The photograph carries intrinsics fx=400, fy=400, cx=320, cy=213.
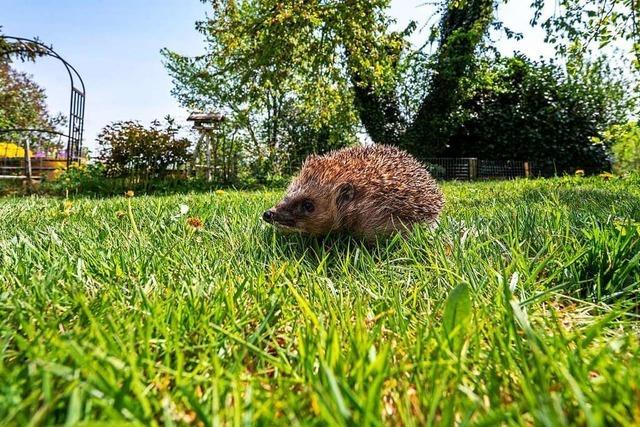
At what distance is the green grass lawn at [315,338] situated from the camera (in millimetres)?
642

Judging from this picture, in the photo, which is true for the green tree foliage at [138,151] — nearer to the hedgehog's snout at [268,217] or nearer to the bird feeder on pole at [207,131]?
the bird feeder on pole at [207,131]

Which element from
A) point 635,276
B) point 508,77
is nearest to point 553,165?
point 508,77

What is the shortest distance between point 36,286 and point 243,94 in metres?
11.9

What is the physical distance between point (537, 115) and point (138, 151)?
1467cm

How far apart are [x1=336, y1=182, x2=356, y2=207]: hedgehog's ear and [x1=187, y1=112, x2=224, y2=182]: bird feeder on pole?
422 inches

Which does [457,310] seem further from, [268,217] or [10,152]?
[10,152]

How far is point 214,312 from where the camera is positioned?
109cm

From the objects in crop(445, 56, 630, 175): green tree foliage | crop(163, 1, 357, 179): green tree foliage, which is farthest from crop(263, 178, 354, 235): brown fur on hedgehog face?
crop(445, 56, 630, 175): green tree foliage

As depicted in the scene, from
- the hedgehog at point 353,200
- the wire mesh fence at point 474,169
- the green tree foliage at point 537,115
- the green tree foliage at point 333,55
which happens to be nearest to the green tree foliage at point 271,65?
the green tree foliage at point 333,55

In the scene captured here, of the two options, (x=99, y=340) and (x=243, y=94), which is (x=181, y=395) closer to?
(x=99, y=340)

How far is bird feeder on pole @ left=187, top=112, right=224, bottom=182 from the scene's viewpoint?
13000 millimetres

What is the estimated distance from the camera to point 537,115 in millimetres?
15914

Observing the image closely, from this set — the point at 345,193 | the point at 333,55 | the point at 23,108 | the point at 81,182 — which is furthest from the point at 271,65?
the point at 23,108

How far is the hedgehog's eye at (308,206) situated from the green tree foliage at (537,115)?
1498cm
